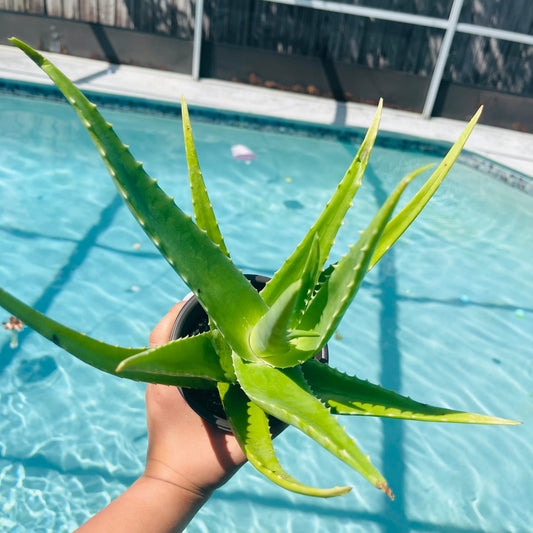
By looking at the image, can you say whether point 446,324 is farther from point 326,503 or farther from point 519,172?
point 519,172

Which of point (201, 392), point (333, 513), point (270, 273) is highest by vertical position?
point (201, 392)

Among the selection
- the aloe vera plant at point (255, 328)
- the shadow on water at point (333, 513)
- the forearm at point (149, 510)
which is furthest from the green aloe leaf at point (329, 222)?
the shadow on water at point (333, 513)

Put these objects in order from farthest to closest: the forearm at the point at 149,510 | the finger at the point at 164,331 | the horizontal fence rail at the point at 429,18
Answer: the horizontal fence rail at the point at 429,18, the finger at the point at 164,331, the forearm at the point at 149,510

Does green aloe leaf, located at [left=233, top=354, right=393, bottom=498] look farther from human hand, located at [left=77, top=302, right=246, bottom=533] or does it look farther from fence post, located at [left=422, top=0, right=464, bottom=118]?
fence post, located at [left=422, top=0, right=464, bottom=118]

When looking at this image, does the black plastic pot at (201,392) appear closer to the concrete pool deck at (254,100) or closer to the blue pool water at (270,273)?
the blue pool water at (270,273)

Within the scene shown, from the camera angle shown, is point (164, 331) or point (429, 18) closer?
point (164, 331)

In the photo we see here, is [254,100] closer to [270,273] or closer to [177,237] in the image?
[270,273]

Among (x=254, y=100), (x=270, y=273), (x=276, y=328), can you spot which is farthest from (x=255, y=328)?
(x=254, y=100)
